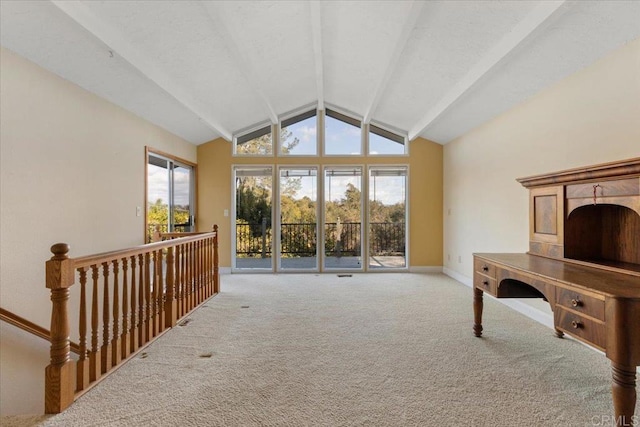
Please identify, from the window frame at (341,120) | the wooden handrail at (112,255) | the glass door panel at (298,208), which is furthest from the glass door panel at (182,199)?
the window frame at (341,120)

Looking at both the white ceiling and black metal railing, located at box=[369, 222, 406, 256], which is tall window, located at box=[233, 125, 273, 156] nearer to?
the white ceiling

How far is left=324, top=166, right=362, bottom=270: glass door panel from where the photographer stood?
600 cm

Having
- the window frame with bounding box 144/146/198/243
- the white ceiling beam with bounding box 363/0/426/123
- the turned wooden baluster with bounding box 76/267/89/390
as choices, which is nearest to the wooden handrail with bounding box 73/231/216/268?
the turned wooden baluster with bounding box 76/267/89/390

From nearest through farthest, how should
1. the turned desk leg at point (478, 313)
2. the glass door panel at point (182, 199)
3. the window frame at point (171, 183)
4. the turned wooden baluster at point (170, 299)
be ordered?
the turned desk leg at point (478, 313)
the turned wooden baluster at point (170, 299)
the window frame at point (171, 183)
the glass door panel at point (182, 199)

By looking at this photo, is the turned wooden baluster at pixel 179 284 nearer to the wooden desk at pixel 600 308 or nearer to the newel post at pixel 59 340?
the newel post at pixel 59 340

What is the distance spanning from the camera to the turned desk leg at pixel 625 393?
144 cm

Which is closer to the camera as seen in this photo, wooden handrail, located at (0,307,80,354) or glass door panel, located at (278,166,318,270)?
wooden handrail, located at (0,307,80,354)

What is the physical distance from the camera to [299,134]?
19.8 feet

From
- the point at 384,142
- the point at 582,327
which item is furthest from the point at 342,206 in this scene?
the point at 582,327

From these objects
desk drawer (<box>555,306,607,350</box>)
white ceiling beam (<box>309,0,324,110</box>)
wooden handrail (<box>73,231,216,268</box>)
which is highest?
white ceiling beam (<box>309,0,324,110</box>)

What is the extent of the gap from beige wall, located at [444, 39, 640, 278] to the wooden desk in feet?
3.57

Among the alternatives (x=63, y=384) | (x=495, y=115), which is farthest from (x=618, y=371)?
(x=495, y=115)

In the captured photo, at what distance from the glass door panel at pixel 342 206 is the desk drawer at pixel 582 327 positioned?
423 centimetres

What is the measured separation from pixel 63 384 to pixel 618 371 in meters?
2.93
